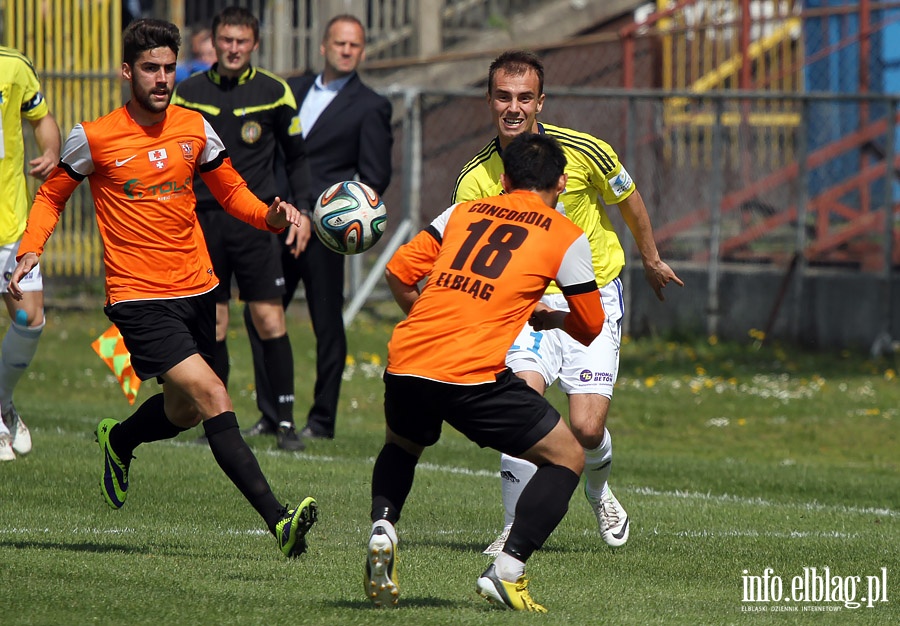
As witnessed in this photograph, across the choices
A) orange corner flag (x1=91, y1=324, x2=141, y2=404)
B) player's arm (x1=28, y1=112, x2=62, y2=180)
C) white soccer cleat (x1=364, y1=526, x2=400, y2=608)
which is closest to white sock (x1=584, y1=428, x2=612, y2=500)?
white soccer cleat (x1=364, y1=526, x2=400, y2=608)

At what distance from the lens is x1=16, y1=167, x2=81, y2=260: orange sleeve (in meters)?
6.74

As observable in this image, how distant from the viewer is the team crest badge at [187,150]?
690 cm

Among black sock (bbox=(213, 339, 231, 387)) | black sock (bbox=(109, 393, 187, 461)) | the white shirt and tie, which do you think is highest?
the white shirt and tie

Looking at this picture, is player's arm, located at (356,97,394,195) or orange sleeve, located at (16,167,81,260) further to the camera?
player's arm, located at (356,97,394,195)

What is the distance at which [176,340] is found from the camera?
6.57 metres

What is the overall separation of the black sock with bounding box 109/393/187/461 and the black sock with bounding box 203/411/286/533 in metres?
0.52

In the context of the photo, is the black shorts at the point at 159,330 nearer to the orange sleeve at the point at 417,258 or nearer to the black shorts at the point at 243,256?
the orange sleeve at the point at 417,258

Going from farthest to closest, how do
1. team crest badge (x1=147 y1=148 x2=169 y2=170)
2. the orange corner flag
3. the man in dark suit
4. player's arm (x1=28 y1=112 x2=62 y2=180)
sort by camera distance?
the man in dark suit < the orange corner flag < player's arm (x1=28 y1=112 x2=62 y2=180) < team crest badge (x1=147 y1=148 x2=169 y2=170)

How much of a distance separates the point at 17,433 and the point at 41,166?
1.69 metres

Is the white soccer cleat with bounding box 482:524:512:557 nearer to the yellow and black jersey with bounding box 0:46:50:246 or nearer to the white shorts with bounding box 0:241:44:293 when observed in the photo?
the white shorts with bounding box 0:241:44:293

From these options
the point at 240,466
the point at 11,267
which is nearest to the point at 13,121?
the point at 11,267

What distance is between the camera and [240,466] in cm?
635

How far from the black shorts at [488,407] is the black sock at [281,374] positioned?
451 cm

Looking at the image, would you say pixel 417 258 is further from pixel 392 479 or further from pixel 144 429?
pixel 144 429
